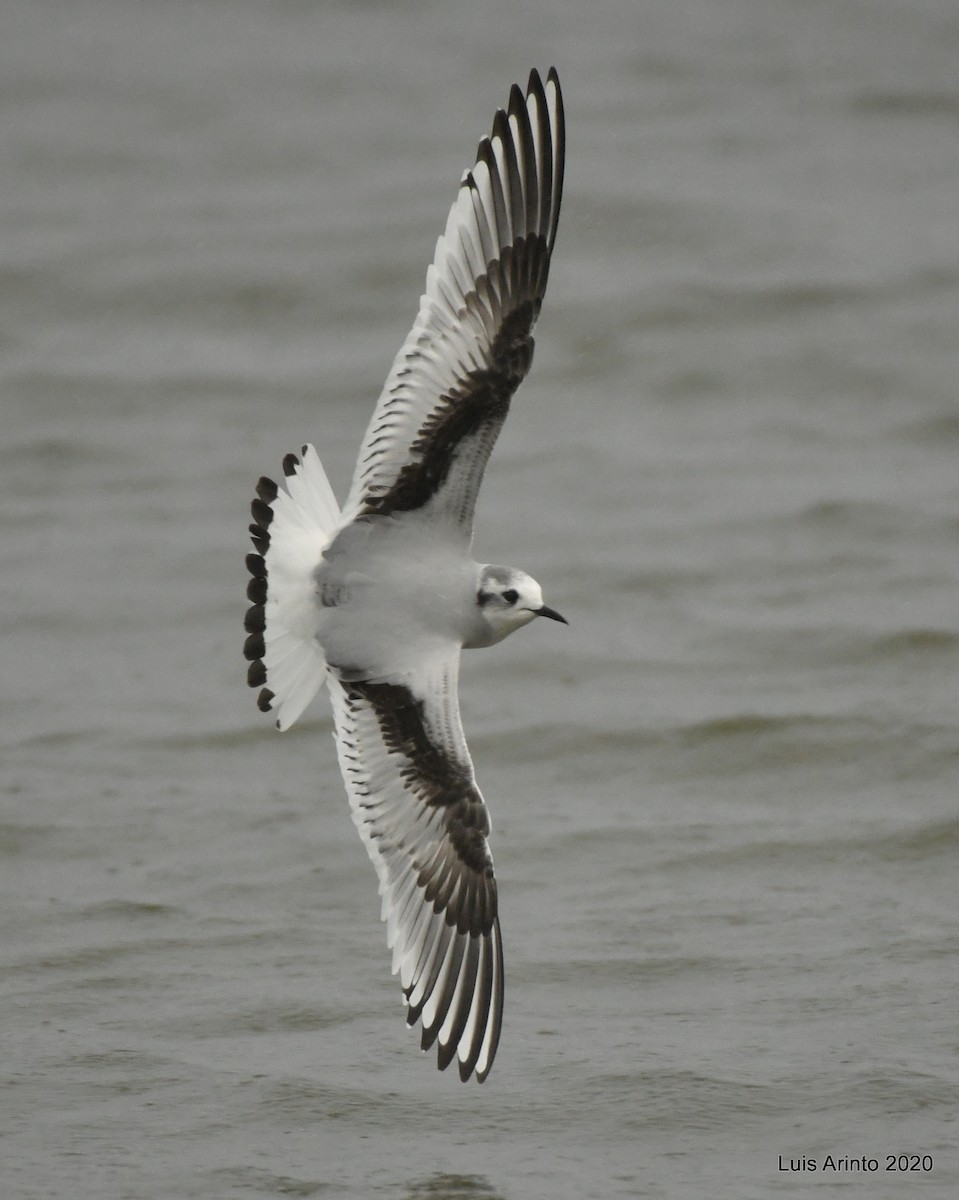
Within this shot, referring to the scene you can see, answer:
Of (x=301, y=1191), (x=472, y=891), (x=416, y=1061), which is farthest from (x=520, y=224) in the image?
(x=301, y=1191)

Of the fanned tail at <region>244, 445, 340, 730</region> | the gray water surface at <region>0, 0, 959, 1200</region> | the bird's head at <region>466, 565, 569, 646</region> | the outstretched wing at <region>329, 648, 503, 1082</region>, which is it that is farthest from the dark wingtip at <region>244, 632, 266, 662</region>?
the gray water surface at <region>0, 0, 959, 1200</region>

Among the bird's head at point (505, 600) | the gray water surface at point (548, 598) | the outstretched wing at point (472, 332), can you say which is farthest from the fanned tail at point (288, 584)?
the gray water surface at point (548, 598)

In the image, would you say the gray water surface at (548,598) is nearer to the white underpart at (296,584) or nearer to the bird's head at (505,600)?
the white underpart at (296,584)

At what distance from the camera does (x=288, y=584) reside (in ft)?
17.8

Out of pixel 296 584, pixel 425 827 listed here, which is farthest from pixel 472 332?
pixel 425 827

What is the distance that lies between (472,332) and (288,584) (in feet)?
2.66

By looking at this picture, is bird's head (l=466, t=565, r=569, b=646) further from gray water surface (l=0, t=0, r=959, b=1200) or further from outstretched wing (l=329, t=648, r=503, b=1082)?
gray water surface (l=0, t=0, r=959, b=1200)

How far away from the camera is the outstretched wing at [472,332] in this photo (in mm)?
5262

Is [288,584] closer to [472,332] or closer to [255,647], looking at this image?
[255,647]

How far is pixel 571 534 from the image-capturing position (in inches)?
356

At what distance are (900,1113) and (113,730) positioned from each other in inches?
138

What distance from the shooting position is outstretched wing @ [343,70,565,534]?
526 centimetres

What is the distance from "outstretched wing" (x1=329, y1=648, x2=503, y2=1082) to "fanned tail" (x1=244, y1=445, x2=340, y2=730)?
0.58 ft

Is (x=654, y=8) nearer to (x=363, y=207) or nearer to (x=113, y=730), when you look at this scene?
(x=363, y=207)
